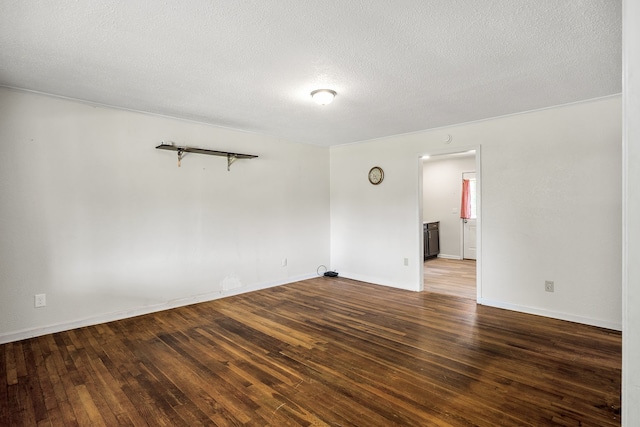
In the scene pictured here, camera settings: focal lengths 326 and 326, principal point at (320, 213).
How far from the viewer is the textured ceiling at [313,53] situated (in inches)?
73.4

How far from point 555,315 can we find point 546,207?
1225 mm

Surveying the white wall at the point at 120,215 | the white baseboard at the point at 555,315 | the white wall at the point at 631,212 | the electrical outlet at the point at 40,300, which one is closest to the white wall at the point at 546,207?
the white baseboard at the point at 555,315

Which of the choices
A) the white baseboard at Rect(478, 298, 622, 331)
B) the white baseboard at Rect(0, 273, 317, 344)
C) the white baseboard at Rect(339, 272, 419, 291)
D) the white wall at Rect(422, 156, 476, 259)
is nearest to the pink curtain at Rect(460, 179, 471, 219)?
the white wall at Rect(422, 156, 476, 259)

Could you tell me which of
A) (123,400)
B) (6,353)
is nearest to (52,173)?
(6,353)

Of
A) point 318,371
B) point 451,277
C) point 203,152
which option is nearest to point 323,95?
point 203,152

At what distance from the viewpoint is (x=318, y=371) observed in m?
2.54

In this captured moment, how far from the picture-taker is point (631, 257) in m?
0.97

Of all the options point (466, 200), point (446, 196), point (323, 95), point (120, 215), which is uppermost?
point (323, 95)

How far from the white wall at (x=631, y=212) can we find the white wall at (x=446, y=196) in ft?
22.6

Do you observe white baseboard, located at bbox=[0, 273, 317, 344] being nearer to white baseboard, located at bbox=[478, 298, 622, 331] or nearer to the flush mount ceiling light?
the flush mount ceiling light

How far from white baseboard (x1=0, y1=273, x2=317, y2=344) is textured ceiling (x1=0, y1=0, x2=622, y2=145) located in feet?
7.66

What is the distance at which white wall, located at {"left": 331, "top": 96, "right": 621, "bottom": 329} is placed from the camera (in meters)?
3.38

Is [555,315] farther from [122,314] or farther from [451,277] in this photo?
[122,314]

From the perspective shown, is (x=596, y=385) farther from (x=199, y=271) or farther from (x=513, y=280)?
Result: (x=199, y=271)
